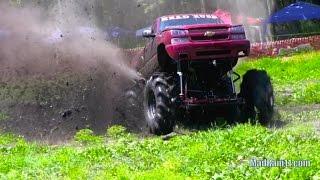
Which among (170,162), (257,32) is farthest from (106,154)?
(257,32)

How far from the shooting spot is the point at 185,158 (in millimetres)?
7848

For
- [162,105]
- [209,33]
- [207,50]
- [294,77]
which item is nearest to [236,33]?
[209,33]

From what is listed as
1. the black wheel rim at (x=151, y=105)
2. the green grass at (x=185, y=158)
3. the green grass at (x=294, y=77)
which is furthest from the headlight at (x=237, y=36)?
the green grass at (x=294, y=77)

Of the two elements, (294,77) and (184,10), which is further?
(184,10)

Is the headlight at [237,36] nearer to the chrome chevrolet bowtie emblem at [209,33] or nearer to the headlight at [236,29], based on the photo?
the headlight at [236,29]

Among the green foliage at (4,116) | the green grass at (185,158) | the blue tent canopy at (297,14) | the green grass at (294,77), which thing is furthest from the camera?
the blue tent canopy at (297,14)

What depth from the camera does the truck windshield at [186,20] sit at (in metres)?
13.2

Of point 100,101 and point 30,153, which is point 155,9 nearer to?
point 100,101

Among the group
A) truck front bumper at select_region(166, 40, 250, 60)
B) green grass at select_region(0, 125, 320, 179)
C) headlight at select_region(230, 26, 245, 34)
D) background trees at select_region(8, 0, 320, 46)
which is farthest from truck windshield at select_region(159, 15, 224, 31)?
background trees at select_region(8, 0, 320, 46)

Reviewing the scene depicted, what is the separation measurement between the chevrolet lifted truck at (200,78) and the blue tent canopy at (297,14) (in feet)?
96.9

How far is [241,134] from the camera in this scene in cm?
903

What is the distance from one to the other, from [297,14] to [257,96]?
30.5 metres

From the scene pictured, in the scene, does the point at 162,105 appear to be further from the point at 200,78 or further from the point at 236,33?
the point at 236,33

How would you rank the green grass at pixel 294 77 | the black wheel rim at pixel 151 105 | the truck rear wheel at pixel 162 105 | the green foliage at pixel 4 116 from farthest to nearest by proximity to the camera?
the green grass at pixel 294 77
the green foliage at pixel 4 116
the black wheel rim at pixel 151 105
the truck rear wheel at pixel 162 105
